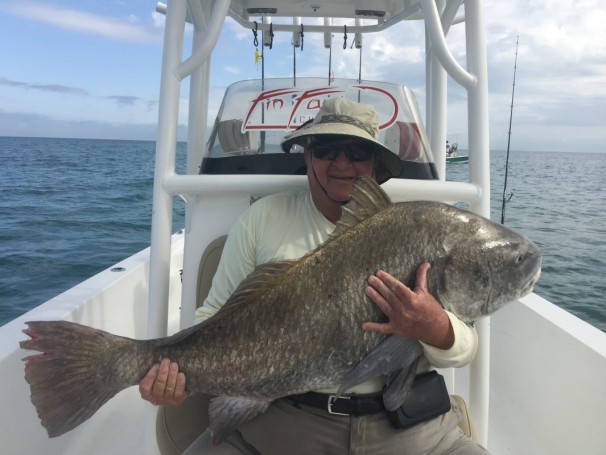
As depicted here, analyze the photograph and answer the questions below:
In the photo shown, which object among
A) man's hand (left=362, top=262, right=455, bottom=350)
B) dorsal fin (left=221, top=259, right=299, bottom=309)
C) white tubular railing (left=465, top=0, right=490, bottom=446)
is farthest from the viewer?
white tubular railing (left=465, top=0, right=490, bottom=446)

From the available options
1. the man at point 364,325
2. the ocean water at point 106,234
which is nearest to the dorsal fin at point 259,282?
the man at point 364,325

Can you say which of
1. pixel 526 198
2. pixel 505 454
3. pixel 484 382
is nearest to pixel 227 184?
pixel 484 382

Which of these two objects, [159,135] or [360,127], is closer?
[360,127]

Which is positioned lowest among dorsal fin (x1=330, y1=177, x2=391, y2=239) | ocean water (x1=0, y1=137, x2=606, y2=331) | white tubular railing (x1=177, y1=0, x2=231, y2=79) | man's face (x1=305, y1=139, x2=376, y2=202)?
ocean water (x1=0, y1=137, x2=606, y2=331)

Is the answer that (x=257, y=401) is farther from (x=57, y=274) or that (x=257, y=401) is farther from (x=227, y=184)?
(x=57, y=274)

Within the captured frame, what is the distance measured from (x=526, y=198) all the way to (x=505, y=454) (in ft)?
74.3

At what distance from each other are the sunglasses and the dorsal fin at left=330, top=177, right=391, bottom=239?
14.7 inches

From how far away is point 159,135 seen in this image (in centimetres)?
274

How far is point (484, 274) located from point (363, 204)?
21.9 inches

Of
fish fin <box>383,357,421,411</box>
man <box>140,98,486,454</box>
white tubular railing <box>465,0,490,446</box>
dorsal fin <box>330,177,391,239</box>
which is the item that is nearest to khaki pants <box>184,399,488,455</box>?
man <box>140,98,486,454</box>

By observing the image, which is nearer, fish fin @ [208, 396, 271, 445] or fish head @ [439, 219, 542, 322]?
fish head @ [439, 219, 542, 322]

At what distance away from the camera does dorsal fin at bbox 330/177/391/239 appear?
2.04 metres

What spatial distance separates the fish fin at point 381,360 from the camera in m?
1.88

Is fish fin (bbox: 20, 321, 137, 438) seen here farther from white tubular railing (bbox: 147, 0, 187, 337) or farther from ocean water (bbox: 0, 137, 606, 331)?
ocean water (bbox: 0, 137, 606, 331)
